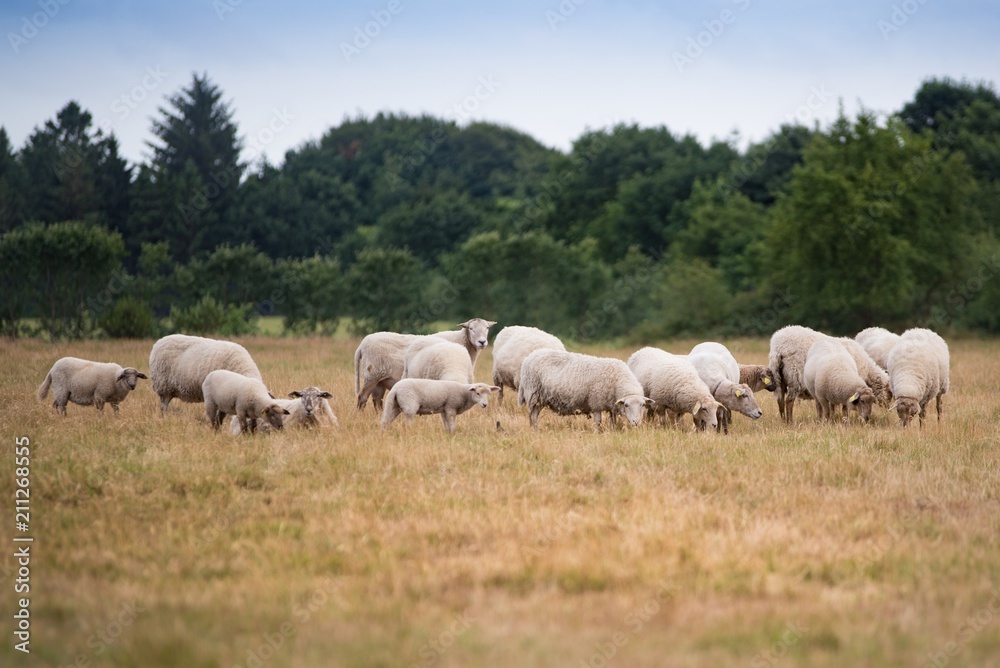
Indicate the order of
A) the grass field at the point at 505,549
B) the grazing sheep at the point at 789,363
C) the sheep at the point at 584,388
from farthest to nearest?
the grazing sheep at the point at 789,363 < the sheep at the point at 584,388 < the grass field at the point at 505,549

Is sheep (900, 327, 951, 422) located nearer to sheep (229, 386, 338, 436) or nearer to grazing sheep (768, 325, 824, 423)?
grazing sheep (768, 325, 824, 423)

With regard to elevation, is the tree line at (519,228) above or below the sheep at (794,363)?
above

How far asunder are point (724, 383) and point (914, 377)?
8.80ft

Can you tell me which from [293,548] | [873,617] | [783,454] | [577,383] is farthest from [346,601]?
[577,383]

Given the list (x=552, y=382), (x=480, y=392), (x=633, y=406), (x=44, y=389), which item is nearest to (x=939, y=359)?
(x=633, y=406)

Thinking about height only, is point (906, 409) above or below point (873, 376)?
below

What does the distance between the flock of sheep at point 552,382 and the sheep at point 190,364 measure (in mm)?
17

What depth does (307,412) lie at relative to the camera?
11812mm

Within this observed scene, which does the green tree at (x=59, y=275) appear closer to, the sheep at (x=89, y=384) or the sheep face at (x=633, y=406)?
the sheep at (x=89, y=384)

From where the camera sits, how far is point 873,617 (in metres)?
5.63

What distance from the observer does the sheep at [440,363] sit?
43.8 ft

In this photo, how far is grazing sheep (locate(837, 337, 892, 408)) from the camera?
13945mm

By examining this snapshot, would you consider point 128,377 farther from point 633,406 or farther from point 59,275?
point 59,275

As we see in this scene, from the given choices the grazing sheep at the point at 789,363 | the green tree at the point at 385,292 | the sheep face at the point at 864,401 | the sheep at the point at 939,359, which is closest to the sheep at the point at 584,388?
the sheep face at the point at 864,401
